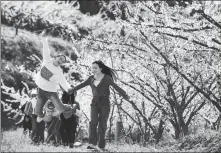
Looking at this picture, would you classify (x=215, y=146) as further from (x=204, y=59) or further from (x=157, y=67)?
(x=157, y=67)

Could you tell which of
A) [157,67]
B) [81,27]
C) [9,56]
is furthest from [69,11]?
[157,67]

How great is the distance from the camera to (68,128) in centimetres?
712

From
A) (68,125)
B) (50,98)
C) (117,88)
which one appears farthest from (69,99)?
(117,88)

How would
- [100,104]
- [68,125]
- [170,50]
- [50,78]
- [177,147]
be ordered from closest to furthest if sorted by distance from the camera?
[100,104], [50,78], [177,147], [68,125], [170,50]

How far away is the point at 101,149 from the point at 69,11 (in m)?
37.4

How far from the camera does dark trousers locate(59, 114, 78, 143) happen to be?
→ 7066 millimetres

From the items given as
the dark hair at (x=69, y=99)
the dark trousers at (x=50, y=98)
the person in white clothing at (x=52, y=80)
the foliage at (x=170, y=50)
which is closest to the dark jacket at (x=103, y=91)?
the person in white clothing at (x=52, y=80)

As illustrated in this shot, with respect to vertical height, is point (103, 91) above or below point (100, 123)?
above

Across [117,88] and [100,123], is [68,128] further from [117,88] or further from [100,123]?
[117,88]

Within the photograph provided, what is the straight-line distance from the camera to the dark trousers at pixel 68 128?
7066 millimetres

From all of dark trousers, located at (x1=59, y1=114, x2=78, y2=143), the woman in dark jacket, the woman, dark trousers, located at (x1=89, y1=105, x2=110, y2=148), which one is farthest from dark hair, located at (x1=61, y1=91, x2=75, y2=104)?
dark trousers, located at (x1=89, y1=105, x2=110, y2=148)

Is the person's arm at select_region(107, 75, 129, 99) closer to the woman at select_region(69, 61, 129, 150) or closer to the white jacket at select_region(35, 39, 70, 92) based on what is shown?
the woman at select_region(69, 61, 129, 150)

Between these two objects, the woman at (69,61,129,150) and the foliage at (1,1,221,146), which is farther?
the foliage at (1,1,221,146)

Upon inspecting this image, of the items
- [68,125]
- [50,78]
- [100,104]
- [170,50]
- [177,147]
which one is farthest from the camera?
[170,50]
